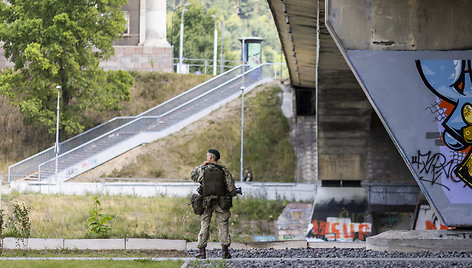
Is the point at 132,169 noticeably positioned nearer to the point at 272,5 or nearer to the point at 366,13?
the point at 272,5

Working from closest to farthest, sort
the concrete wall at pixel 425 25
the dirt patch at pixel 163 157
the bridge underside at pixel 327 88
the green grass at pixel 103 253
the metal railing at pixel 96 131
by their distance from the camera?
the green grass at pixel 103 253
the concrete wall at pixel 425 25
the bridge underside at pixel 327 88
the metal railing at pixel 96 131
the dirt patch at pixel 163 157

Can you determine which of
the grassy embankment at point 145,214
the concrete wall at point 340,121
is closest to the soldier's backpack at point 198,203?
the concrete wall at point 340,121

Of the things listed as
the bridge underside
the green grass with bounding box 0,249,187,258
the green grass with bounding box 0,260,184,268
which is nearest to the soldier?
the green grass with bounding box 0,260,184,268

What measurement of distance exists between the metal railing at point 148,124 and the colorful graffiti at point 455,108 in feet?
108

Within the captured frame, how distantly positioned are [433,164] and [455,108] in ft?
3.66

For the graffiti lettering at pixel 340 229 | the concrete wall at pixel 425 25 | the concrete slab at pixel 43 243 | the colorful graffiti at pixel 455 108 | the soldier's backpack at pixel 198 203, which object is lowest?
the graffiti lettering at pixel 340 229

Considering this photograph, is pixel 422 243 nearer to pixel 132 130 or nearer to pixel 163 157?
pixel 163 157

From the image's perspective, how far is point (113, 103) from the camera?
52.6 metres

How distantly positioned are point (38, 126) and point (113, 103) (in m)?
5.89

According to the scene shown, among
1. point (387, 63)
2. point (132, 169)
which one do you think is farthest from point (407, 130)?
point (132, 169)

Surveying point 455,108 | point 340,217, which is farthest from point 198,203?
point 340,217

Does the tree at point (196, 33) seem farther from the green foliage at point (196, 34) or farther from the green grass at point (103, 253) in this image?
the green grass at point (103, 253)

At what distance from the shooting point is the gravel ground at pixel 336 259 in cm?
1284

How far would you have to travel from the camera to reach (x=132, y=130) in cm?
5091
